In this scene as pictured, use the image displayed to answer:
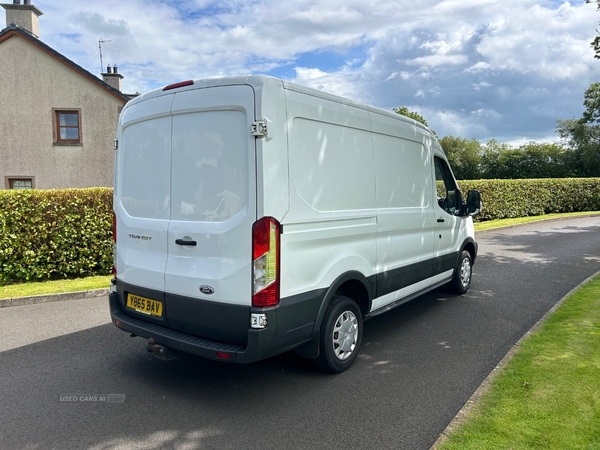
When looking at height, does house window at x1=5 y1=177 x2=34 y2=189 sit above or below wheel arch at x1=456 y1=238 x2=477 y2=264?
above

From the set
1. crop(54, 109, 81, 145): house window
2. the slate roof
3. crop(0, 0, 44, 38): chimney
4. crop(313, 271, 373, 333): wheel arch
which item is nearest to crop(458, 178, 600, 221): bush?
crop(313, 271, 373, 333): wheel arch

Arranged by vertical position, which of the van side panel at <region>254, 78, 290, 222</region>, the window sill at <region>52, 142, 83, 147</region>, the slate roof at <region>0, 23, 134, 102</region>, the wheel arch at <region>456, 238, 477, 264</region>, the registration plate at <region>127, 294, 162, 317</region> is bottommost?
the registration plate at <region>127, 294, 162, 317</region>

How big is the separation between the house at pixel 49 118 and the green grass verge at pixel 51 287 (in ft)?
35.2

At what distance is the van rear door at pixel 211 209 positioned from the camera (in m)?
3.44

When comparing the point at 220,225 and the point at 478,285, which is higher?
the point at 220,225

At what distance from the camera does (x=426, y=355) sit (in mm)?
4754

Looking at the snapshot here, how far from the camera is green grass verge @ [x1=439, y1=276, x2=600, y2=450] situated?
303cm

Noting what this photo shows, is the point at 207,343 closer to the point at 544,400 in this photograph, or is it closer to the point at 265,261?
the point at 265,261

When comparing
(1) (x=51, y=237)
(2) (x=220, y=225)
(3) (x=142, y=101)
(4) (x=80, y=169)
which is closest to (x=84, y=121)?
(4) (x=80, y=169)

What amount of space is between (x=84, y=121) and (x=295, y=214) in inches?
670

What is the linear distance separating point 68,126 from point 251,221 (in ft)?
57.4

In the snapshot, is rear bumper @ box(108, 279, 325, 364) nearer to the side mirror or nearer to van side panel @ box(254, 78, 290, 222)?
van side panel @ box(254, 78, 290, 222)

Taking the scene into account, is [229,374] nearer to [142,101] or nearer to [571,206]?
[142,101]

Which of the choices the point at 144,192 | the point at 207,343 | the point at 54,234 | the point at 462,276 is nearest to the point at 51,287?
the point at 54,234
